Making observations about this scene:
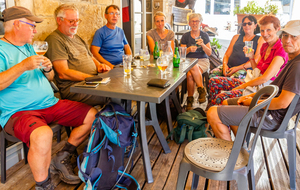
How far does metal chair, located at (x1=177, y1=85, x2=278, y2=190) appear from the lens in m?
1.18

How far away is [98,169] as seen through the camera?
1680mm

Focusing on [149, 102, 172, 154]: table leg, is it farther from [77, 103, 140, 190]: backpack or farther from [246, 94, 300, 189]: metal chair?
[246, 94, 300, 189]: metal chair

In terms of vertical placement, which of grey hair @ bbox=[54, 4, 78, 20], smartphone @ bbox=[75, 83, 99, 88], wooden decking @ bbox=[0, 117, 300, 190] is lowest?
wooden decking @ bbox=[0, 117, 300, 190]

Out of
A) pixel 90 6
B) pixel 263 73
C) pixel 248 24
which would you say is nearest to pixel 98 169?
pixel 263 73

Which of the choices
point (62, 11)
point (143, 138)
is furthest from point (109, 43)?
point (143, 138)

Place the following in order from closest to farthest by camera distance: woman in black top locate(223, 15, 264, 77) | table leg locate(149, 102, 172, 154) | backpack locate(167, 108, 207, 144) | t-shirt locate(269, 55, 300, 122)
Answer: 1. t-shirt locate(269, 55, 300, 122)
2. table leg locate(149, 102, 172, 154)
3. backpack locate(167, 108, 207, 144)
4. woman in black top locate(223, 15, 264, 77)

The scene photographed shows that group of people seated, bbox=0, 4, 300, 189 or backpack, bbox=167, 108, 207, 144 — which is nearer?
group of people seated, bbox=0, 4, 300, 189

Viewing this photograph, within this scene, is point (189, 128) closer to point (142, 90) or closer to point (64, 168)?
point (142, 90)

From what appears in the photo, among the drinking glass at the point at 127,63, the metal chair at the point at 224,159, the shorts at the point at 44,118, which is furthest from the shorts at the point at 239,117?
the shorts at the point at 44,118

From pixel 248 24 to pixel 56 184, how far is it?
2.85 meters

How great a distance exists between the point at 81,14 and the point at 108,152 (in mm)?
1993

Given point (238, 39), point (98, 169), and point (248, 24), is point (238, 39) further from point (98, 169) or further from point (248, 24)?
point (98, 169)

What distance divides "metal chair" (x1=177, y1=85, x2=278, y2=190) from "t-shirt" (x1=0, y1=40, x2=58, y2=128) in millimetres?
1187

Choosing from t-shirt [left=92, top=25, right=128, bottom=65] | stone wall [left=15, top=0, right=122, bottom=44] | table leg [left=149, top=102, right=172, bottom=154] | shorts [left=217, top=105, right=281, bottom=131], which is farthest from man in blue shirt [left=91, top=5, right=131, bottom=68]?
shorts [left=217, top=105, right=281, bottom=131]
